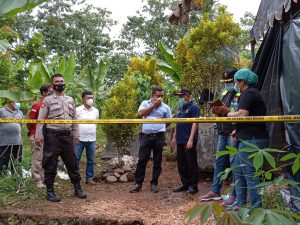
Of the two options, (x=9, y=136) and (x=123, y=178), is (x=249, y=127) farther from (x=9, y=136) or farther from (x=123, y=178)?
(x=9, y=136)

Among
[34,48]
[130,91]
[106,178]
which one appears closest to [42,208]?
[106,178]

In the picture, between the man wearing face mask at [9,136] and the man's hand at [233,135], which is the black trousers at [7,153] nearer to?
the man wearing face mask at [9,136]

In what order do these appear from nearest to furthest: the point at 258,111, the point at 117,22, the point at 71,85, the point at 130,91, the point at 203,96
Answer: the point at 258,111
the point at 203,96
the point at 130,91
the point at 71,85
the point at 117,22

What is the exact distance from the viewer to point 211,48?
7.56 meters

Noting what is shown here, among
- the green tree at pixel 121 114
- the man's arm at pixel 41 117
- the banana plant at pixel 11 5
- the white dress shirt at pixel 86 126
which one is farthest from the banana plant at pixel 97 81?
the banana plant at pixel 11 5

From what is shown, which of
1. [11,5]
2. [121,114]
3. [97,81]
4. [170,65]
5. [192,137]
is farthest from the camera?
[97,81]

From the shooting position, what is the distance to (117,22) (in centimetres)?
2311

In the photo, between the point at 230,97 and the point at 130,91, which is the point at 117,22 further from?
the point at 230,97

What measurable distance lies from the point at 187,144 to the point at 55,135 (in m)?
1.72

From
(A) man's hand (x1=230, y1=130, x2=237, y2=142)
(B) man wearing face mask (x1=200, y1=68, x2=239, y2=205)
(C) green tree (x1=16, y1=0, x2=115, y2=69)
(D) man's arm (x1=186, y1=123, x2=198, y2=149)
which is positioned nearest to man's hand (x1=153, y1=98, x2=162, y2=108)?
(D) man's arm (x1=186, y1=123, x2=198, y2=149)

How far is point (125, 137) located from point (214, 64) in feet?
7.18

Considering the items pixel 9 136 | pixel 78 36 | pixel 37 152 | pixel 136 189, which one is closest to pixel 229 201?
pixel 136 189

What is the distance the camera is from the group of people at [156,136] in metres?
3.71

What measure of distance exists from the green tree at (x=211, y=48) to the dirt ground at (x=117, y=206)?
2463 mm
